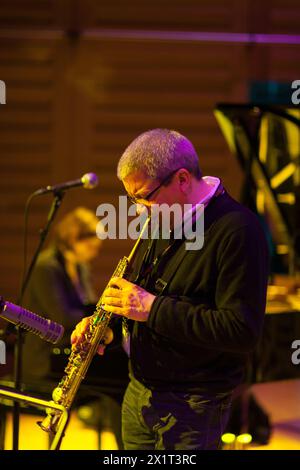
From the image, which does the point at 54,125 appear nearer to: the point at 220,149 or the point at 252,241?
the point at 220,149

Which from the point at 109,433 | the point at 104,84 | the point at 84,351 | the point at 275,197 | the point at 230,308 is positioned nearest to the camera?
the point at 230,308

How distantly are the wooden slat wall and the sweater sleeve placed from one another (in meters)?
3.84

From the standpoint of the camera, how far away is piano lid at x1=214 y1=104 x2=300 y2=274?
3.96 meters

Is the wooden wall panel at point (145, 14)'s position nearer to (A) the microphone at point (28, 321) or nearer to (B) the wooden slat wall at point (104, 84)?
(B) the wooden slat wall at point (104, 84)

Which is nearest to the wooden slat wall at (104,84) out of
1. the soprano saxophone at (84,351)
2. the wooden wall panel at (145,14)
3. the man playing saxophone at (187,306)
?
the wooden wall panel at (145,14)

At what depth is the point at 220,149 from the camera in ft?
18.9

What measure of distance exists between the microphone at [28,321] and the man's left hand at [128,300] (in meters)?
0.15

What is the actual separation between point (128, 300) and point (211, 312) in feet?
0.71

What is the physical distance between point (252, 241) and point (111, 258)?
389 centimetres

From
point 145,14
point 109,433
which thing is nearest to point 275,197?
point 109,433

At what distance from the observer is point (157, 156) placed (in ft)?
6.32

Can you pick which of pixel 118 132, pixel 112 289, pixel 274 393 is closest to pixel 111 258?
pixel 118 132

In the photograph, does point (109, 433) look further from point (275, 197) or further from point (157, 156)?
point (157, 156)

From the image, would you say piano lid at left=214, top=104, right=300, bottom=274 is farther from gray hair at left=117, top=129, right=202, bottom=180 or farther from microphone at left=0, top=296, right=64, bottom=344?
microphone at left=0, top=296, right=64, bottom=344
